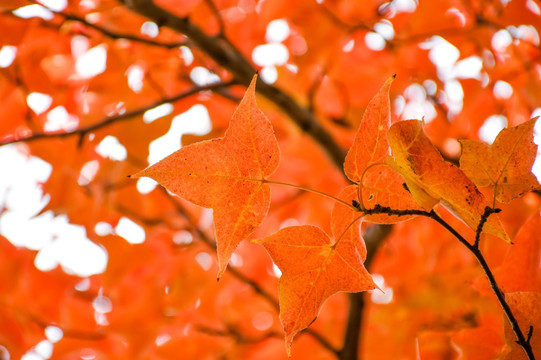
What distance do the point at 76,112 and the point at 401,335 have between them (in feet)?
3.49

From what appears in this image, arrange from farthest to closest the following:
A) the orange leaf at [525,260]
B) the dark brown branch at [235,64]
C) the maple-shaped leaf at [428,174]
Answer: the dark brown branch at [235,64]
the orange leaf at [525,260]
the maple-shaped leaf at [428,174]

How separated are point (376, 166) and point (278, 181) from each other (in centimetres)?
86

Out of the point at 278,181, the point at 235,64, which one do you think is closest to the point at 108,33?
the point at 235,64

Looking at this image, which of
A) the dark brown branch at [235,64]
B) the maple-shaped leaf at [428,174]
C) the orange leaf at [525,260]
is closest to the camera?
the maple-shaped leaf at [428,174]

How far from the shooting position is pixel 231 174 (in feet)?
1.50

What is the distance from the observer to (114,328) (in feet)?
3.79

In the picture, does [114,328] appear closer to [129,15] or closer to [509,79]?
[129,15]

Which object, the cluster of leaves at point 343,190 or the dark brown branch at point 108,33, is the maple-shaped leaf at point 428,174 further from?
the dark brown branch at point 108,33

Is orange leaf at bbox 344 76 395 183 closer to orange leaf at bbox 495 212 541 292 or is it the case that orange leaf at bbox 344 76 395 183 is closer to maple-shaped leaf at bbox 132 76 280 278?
maple-shaped leaf at bbox 132 76 280 278

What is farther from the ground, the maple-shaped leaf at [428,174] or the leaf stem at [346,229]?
the maple-shaped leaf at [428,174]

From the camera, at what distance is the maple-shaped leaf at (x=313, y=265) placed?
458mm

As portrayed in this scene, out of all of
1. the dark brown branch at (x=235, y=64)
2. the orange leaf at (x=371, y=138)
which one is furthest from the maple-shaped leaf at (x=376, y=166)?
the dark brown branch at (x=235, y=64)

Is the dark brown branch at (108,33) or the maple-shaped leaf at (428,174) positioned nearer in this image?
the maple-shaped leaf at (428,174)

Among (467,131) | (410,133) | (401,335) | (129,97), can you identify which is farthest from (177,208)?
(410,133)
